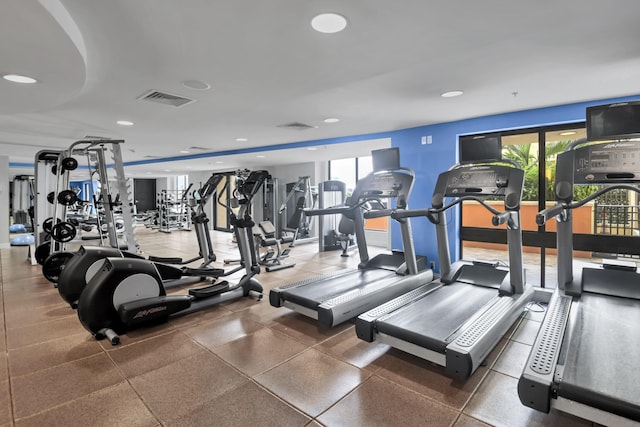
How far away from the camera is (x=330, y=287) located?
366 cm

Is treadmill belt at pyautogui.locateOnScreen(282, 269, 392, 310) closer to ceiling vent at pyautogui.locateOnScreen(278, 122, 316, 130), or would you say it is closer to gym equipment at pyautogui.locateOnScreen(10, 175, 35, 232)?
ceiling vent at pyautogui.locateOnScreen(278, 122, 316, 130)

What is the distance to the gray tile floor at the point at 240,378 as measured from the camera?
1.84 m

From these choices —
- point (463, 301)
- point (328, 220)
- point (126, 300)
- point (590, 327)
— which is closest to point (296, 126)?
point (328, 220)

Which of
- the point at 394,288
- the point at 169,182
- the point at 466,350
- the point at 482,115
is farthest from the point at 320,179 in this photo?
the point at 169,182

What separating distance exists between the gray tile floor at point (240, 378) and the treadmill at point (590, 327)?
0.27m

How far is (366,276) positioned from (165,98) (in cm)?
320

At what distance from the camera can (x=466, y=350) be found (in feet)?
6.80

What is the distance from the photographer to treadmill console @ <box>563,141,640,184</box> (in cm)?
247

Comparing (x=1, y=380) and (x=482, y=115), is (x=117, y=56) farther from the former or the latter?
(x=482, y=115)

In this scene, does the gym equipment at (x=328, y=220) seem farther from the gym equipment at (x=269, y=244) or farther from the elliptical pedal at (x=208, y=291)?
the elliptical pedal at (x=208, y=291)

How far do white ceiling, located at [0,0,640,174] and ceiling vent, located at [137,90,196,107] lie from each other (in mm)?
133

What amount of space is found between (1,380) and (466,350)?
314 centimetres

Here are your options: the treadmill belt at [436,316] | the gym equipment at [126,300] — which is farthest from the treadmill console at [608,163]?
the gym equipment at [126,300]

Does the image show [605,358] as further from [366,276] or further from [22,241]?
[22,241]
